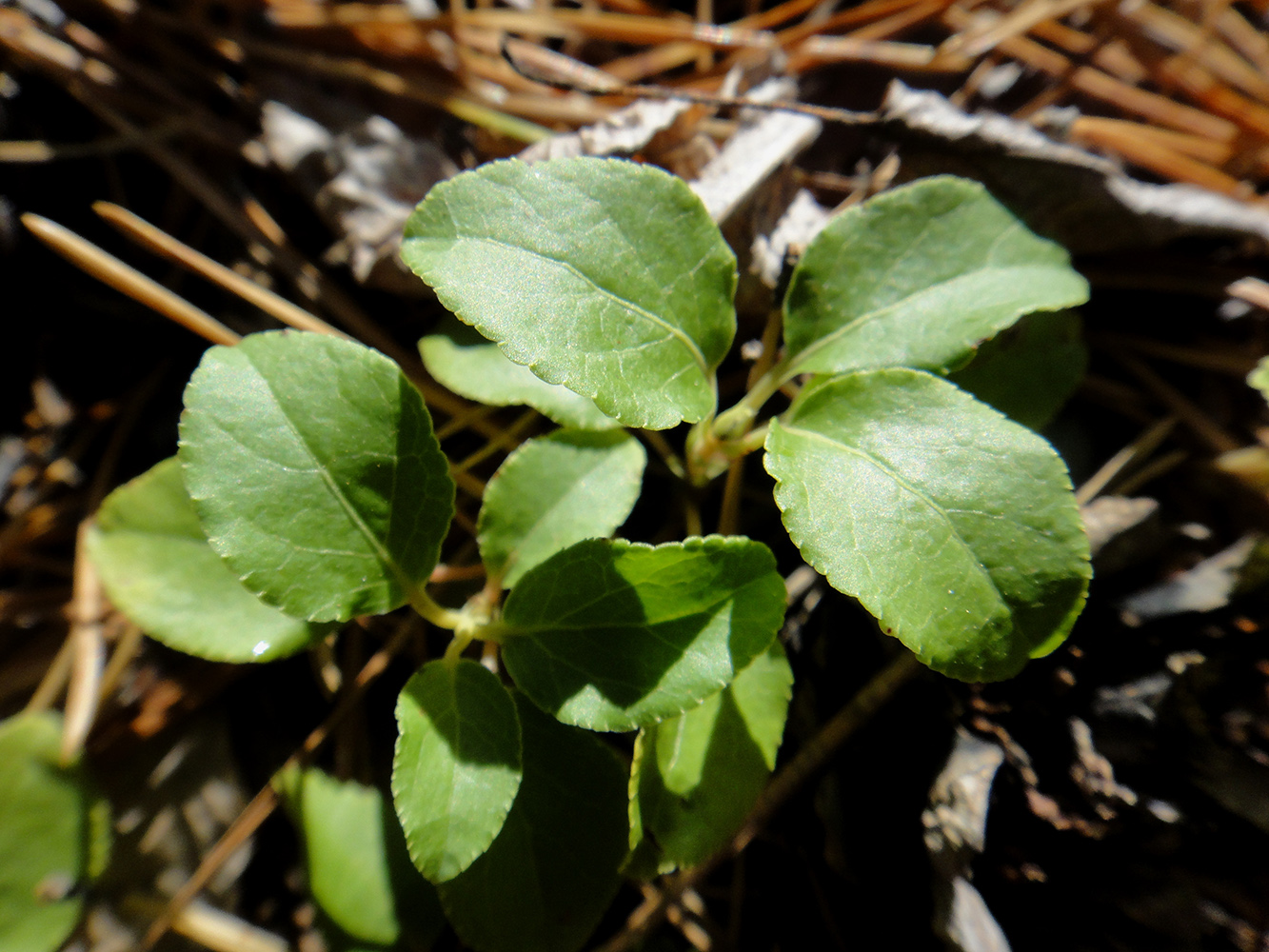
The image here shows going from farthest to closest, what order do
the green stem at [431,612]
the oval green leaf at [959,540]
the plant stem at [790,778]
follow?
the plant stem at [790,778], the green stem at [431,612], the oval green leaf at [959,540]

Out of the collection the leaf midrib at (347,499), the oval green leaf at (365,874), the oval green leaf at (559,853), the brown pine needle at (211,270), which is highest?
the brown pine needle at (211,270)

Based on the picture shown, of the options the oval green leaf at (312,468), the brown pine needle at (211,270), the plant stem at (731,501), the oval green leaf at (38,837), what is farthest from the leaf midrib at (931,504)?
the oval green leaf at (38,837)

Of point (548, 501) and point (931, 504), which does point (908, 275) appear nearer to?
point (931, 504)

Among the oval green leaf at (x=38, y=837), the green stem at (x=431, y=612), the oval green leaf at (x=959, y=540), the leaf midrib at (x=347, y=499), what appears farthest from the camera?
the oval green leaf at (x=38, y=837)

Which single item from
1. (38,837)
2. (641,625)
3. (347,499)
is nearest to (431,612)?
(347,499)

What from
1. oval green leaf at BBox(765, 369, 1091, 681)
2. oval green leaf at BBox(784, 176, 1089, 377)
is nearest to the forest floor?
oval green leaf at BBox(784, 176, 1089, 377)

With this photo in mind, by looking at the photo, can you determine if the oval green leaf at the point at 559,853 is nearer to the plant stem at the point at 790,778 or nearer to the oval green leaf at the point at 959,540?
the plant stem at the point at 790,778
